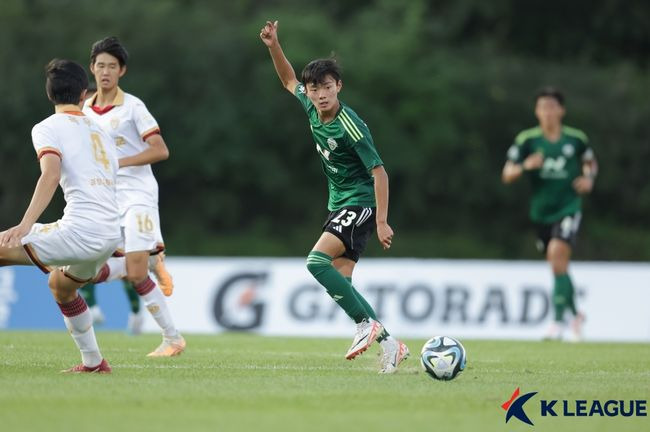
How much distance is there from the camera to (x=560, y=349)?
1228 centimetres

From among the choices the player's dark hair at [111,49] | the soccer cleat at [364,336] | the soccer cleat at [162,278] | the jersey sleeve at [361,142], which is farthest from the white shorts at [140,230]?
the soccer cleat at [364,336]

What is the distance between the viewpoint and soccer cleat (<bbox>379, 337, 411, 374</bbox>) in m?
8.45

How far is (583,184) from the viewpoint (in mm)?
14555

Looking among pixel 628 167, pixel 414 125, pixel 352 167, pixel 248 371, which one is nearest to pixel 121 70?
pixel 352 167

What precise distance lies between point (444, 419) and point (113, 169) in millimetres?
2850

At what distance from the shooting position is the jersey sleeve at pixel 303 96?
9203 mm

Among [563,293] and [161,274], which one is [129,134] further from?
[563,293]

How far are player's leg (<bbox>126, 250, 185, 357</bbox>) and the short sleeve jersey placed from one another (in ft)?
1.44

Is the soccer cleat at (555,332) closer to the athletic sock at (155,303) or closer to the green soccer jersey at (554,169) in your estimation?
the green soccer jersey at (554,169)

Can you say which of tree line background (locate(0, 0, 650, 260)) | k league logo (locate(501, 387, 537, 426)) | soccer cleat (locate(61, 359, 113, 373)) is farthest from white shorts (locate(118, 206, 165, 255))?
tree line background (locate(0, 0, 650, 260))

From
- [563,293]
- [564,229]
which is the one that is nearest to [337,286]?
[563,293]

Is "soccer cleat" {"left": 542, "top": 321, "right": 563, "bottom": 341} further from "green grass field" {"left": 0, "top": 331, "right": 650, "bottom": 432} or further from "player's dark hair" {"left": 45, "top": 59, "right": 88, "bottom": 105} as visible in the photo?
"player's dark hair" {"left": 45, "top": 59, "right": 88, "bottom": 105}

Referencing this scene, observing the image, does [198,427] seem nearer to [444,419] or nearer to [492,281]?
[444,419]

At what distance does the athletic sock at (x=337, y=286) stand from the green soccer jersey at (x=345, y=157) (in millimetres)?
563
